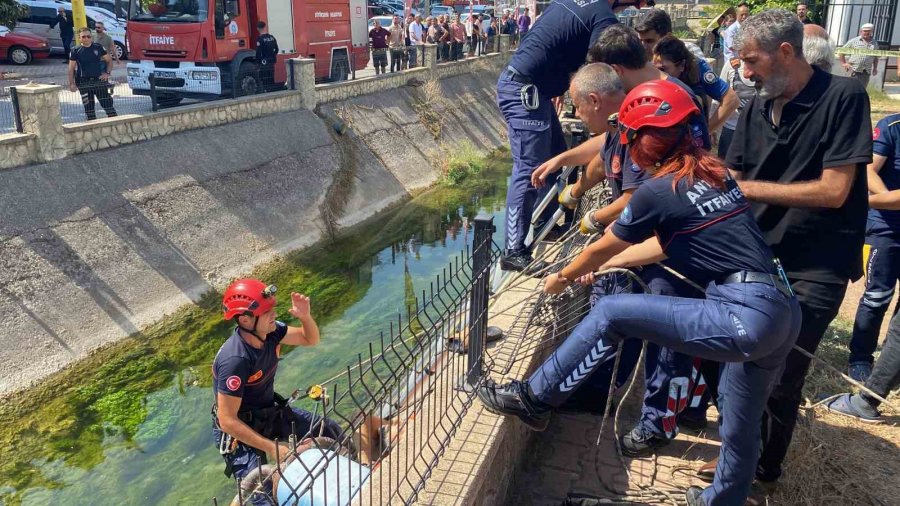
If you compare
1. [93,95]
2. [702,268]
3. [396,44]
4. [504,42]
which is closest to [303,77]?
[93,95]

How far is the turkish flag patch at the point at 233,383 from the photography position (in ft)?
12.8

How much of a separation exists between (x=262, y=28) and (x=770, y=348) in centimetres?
1392

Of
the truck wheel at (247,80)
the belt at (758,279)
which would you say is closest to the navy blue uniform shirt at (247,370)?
the belt at (758,279)

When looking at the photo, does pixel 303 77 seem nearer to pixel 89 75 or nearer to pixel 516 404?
pixel 89 75

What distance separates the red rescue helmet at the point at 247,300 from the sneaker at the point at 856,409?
3.23 m

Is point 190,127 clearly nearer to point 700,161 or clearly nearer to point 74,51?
point 74,51

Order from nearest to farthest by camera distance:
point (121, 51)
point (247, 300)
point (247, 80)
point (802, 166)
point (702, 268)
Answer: point (702, 268), point (802, 166), point (247, 300), point (247, 80), point (121, 51)

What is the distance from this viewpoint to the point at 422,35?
70.5ft

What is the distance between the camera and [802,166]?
300 centimetres

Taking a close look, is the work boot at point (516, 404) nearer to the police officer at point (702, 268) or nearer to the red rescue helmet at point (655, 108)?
the police officer at point (702, 268)

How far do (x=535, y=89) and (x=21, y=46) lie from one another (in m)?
17.8

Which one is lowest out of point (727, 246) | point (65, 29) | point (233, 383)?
point (233, 383)

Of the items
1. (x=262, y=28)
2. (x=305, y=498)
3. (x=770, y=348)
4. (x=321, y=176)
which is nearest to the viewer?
(x=770, y=348)

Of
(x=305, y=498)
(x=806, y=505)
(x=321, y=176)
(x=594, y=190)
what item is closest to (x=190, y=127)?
(x=321, y=176)
